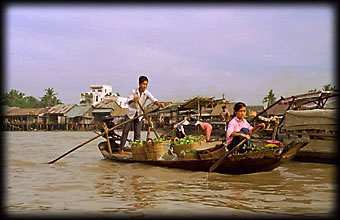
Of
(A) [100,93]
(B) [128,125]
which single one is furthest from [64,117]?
(B) [128,125]

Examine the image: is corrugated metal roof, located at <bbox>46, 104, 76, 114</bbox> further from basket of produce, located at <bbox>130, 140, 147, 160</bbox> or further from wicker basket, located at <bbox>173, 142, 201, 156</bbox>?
wicker basket, located at <bbox>173, 142, 201, 156</bbox>

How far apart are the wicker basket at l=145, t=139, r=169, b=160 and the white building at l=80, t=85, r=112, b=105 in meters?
54.3

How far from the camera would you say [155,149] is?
5.63m

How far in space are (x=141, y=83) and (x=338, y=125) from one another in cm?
365

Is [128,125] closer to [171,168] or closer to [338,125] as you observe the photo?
[171,168]

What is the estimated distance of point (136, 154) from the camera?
600cm

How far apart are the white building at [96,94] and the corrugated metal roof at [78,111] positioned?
1952cm

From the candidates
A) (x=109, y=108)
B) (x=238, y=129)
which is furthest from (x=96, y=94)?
(x=238, y=129)

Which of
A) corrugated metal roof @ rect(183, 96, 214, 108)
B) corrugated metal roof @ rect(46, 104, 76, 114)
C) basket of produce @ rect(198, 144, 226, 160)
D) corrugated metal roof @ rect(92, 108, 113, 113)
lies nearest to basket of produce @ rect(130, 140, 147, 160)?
basket of produce @ rect(198, 144, 226, 160)

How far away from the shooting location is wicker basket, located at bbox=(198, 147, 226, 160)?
4.57m

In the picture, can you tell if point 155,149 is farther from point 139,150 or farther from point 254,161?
point 254,161

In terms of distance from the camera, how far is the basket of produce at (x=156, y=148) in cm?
562

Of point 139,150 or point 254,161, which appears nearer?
point 254,161

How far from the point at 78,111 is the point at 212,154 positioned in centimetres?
3545
